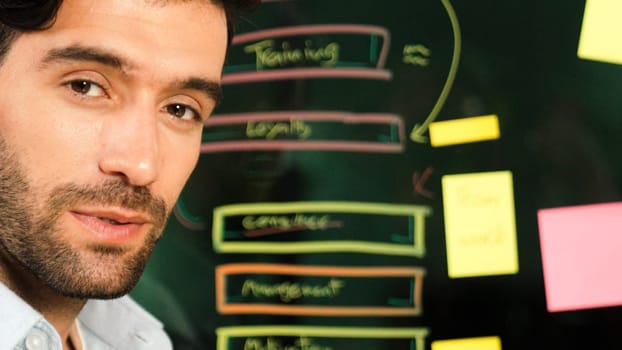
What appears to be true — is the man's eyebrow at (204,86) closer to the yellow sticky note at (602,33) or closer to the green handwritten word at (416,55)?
the green handwritten word at (416,55)

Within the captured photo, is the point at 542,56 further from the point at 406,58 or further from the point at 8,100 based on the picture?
the point at 8,100

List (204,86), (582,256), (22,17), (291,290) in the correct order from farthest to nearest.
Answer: (291,290) < (582,256) < (204,86) < (22,17)

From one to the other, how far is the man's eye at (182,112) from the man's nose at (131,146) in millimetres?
99

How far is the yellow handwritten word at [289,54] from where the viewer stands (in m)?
1.46

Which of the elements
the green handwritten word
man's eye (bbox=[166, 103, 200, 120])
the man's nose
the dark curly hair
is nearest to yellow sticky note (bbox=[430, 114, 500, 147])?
the green handwritten word

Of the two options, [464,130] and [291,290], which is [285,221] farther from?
[464,130]

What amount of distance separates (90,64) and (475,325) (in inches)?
33.2

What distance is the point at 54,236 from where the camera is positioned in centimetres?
98

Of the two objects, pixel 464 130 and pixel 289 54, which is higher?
pixel 289 54

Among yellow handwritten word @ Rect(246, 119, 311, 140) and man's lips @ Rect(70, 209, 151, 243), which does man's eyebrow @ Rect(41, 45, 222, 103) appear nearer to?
man's lips @ Rect(70, 209, 151, 243)

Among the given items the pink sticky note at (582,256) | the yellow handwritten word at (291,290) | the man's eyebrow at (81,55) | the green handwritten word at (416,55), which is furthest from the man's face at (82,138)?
the pink sticky note at (582,256)

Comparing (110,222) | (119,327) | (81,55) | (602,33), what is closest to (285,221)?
(119,327)

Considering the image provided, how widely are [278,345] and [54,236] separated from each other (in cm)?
59

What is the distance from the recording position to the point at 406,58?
1.42 metres
